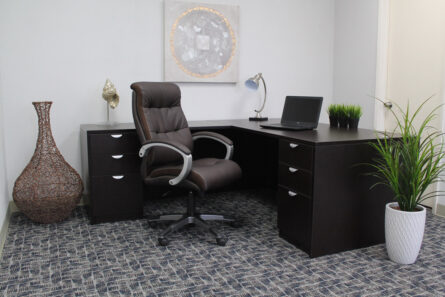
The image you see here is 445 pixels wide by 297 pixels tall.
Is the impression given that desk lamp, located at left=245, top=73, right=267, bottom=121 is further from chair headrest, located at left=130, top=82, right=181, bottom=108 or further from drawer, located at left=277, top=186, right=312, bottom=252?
drawer, located at left=277, top=186, right=312, bottom=252

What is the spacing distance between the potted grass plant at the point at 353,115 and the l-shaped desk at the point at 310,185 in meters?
0.13

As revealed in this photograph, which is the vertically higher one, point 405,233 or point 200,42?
point 200,42

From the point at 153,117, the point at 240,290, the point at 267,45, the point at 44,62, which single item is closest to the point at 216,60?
the point at 267,45

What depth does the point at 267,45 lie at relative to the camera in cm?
409

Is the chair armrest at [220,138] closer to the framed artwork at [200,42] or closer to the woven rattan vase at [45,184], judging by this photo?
the framed artwork at [200,42]

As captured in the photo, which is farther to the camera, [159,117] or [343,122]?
[343,122]

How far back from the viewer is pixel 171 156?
114 inches

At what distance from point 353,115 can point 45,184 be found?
2310mm

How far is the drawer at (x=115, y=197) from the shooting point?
3027mm

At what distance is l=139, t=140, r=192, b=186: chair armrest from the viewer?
8.30 ft

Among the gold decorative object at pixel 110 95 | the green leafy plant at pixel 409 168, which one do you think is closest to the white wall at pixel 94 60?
the gold decorative object at pixel 110 95

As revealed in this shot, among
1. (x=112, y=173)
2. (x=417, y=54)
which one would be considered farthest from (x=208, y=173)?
(x=417, y=54)

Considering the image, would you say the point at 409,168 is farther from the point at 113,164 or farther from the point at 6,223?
the point at 6,223

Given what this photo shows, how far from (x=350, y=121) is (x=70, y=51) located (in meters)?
2.30
